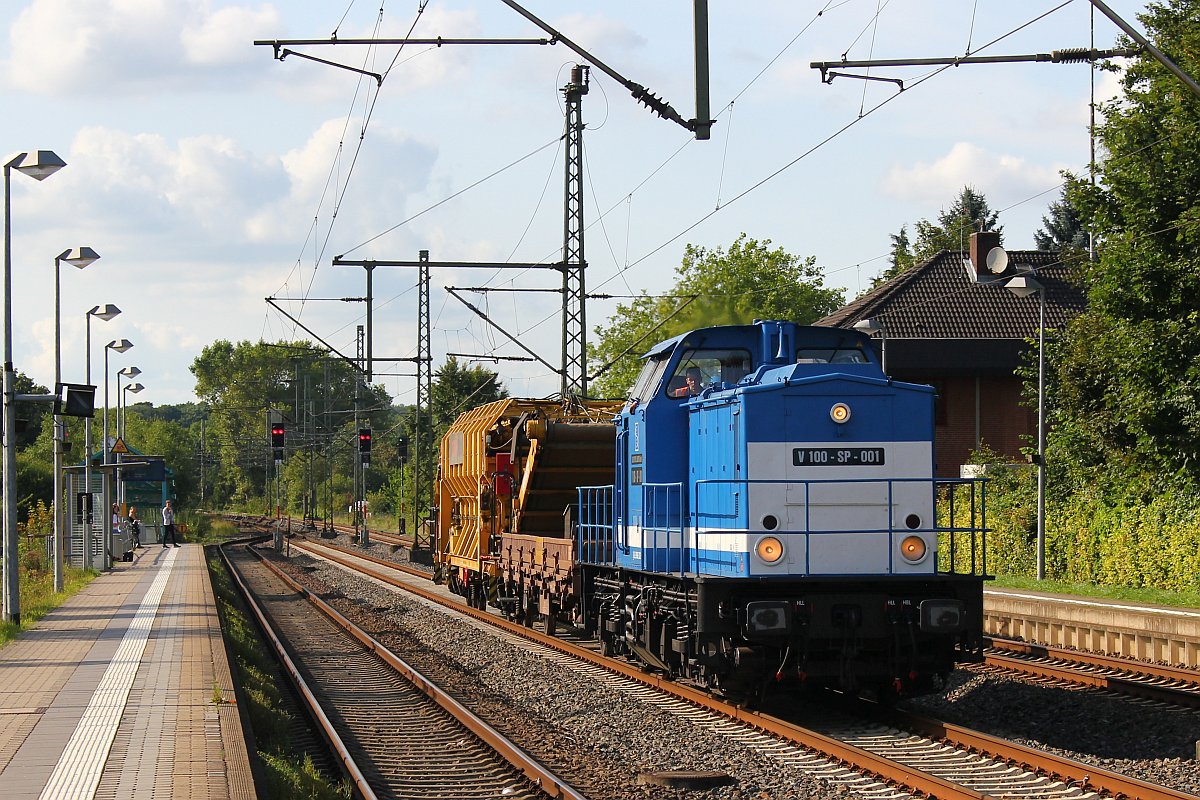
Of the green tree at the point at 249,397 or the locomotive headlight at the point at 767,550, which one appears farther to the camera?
the green tree at the point at 249,397

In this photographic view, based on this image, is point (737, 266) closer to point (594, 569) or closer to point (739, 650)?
point (594, 569)

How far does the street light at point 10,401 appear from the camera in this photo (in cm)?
1812

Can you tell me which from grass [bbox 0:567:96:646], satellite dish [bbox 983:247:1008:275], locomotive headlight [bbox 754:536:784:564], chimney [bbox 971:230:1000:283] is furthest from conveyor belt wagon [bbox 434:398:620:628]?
chimney [bbox 971:230:1000:283]

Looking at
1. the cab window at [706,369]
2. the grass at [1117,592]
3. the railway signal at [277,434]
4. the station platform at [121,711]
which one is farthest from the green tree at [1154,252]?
the railway signal at [277,434]

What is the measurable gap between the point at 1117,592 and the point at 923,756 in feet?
39.4

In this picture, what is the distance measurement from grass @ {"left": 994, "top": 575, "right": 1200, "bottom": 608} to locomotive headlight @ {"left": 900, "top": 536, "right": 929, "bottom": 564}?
319 inches

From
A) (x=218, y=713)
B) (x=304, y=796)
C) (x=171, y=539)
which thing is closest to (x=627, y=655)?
(x=218, y=713)

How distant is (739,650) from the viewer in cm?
1120

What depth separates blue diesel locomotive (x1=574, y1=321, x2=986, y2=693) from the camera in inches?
433

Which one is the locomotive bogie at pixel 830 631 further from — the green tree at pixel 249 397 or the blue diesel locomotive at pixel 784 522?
the green tree at pixel 249 397

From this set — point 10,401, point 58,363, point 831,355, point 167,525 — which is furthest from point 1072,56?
point 167,525

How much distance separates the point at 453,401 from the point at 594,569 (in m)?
43.6

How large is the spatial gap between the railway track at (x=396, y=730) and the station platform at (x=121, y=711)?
1016 millimetres

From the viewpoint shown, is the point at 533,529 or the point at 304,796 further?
the point at 533,529
